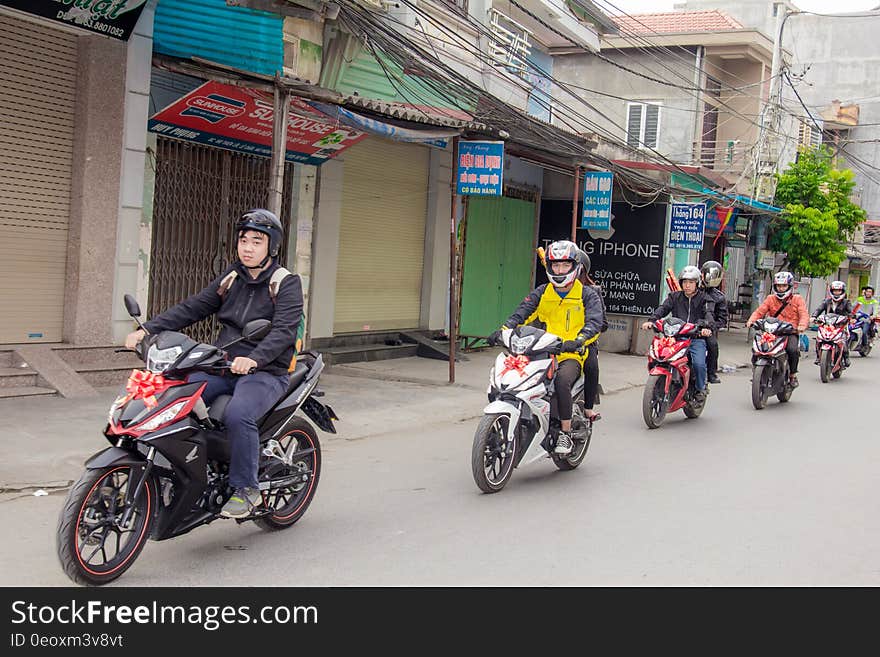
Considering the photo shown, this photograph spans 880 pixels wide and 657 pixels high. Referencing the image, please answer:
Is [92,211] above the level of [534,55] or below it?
below

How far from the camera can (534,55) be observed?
22.4m

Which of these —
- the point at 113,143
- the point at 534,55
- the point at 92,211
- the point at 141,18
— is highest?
the point at 534,55

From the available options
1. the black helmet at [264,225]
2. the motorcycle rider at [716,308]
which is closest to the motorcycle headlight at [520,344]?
the black helmet at [264,225]

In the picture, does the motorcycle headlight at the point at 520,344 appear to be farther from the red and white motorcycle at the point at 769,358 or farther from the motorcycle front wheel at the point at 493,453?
the red and white motorcycle at the point at 769,358

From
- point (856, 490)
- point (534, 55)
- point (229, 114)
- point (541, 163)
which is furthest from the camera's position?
point (534, 55)

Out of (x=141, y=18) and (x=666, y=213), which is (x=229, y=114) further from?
(x=666, y=213)

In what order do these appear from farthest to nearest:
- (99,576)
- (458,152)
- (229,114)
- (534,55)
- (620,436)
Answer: (534,55) → (458,152) → (229,114) → (620,436) → (99,576)

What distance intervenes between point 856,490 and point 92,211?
7.64 m

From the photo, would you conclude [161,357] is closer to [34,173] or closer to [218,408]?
[218,408]

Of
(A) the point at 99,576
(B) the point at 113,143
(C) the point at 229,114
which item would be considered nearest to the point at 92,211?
(B) the point at 113,143

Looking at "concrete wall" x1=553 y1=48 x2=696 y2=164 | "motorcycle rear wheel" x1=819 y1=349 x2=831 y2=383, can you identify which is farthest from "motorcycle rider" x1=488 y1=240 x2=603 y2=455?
"concrete wall" x1=553 y1=48 x2=696 y2=164

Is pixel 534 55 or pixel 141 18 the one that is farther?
pixel 534 55

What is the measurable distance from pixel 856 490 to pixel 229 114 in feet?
24.4

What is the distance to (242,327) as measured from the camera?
17.6 ft
